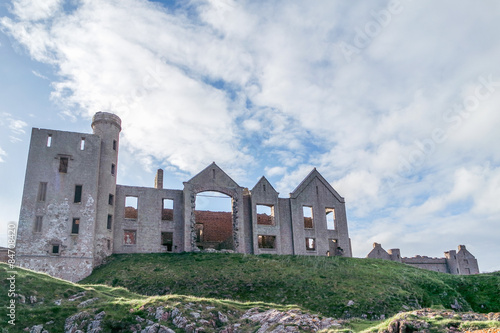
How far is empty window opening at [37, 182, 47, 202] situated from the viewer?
123ft

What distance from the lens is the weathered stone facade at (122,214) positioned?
3684 cm

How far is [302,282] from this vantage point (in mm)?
32625

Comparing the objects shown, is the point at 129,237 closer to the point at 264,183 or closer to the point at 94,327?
the point at 264,183

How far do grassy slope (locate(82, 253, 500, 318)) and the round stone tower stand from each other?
1.75 metres

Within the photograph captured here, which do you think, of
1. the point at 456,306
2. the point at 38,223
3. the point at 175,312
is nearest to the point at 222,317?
the point at 175,312

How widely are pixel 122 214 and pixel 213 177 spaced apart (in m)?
10.4

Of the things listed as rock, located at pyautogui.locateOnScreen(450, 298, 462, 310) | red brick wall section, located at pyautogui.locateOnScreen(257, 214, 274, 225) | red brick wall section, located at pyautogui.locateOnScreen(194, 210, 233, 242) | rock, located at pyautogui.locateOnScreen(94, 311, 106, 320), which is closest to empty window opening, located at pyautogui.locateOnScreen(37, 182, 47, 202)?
red brick wall section, located at pyautogui.locateOnScreen(194, 210, 233, 242)

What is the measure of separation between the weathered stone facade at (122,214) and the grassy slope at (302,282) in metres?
3.10

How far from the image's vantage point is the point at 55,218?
122ft

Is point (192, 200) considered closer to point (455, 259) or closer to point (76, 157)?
point (76, 157)

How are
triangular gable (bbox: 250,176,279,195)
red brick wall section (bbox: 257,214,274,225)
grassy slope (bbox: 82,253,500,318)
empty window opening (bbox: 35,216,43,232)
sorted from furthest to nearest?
red brick wall section (bbox: 257,214,274,225) → triangular gable (bbox: 250,176,279,195) → empty window opening (bbox: 35,216,43,232) → grassy slope (bbox: 82,253,500,318)

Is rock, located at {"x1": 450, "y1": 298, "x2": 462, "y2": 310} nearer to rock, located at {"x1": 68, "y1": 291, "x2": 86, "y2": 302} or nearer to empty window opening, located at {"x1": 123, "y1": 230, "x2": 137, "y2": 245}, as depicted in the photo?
rock, located at {"x1": 68, "y1": 291, "x2": 86, "y2": 302}

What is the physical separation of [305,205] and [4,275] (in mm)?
33813

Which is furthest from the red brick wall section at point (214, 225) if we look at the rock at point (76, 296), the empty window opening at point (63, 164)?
the rock at point (76, 296)
